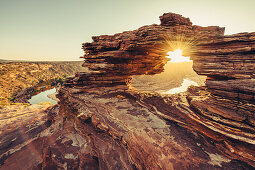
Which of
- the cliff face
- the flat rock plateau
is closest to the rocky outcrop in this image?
the flat rock plateau

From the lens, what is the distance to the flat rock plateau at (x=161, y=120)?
19.4ft

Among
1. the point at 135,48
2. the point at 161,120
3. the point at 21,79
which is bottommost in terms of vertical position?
the point at 161,120

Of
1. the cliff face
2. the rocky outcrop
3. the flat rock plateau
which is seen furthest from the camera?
the cliff face

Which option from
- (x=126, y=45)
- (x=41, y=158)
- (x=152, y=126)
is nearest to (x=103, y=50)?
(x=126, y=45)

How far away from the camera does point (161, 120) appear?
8797 mm

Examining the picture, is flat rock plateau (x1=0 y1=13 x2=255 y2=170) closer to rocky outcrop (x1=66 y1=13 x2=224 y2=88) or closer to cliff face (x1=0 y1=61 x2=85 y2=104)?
rocky outcrop (x1=66 y1=13 x2=224 y2=88)

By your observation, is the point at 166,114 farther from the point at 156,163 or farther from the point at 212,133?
the point at 156,163

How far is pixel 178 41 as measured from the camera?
9695mm

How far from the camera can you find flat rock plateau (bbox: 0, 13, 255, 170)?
5.92 meters

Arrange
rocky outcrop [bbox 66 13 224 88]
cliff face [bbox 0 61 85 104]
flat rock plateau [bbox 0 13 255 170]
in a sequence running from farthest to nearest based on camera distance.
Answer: cliff face [bbox 0 61 85 104] → rocky outcrop [bbox 66 13 224 88] → flat rock plateau [bbox 0 13 255 170]

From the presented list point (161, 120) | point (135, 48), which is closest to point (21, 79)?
point (135, 48)

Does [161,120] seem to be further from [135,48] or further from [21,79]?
[21,79]

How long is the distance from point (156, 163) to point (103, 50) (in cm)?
1260

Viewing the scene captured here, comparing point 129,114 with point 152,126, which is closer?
point 152,126
